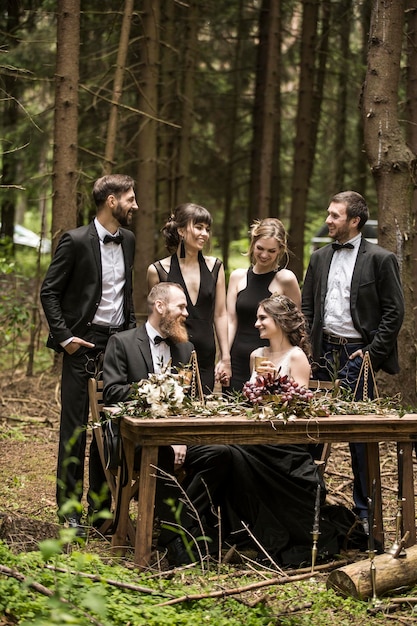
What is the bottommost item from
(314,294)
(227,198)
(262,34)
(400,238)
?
(314,294)

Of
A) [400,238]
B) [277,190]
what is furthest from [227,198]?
[400,238]

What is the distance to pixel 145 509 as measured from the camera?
546 centimetres

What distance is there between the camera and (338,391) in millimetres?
6082

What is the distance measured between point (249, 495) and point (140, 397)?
47.4 inches

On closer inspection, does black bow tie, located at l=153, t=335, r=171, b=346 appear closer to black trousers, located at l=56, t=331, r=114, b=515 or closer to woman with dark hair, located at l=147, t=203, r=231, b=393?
black trousers, located at l=56, t=331, r=114, b=515

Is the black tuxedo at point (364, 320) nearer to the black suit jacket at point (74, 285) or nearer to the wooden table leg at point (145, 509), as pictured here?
the black suit jacket at point (74, 285)

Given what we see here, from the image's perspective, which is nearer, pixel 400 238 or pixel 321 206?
pixel 400 238

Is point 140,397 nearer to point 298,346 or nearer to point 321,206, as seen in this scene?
point 298,346

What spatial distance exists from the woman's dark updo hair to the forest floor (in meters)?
2.28

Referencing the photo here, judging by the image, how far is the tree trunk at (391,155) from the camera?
8734 millimetres

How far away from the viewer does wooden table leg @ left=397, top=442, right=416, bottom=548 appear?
5914 millimetres

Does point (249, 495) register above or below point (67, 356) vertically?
below

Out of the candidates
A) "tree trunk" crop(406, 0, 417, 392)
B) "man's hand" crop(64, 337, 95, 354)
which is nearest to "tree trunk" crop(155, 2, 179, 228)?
"tree trunk" crop(406, 0, 417, 392)

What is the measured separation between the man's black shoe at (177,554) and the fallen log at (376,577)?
3.07 feet
